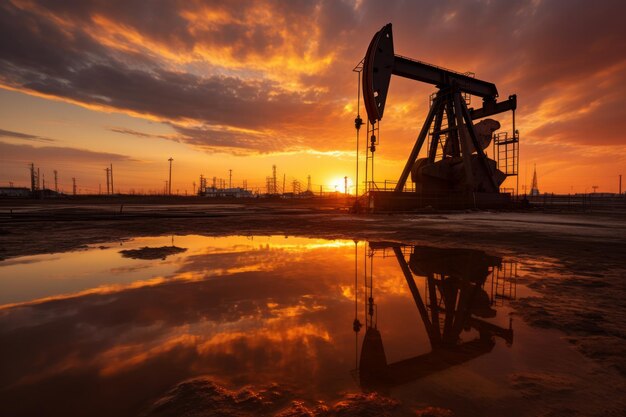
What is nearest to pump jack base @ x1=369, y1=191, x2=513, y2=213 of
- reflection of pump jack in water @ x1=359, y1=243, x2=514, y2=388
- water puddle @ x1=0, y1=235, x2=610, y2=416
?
reflection of pump jack in water @ x1=359, y1=243, x2=514, y2=388

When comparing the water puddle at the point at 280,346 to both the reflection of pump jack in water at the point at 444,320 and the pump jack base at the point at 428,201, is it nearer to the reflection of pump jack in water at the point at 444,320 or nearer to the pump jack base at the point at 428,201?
the reflection of pump jack in water at the point at 444,320

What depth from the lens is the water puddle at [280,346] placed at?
5.75 ft

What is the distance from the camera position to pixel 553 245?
7336 mm

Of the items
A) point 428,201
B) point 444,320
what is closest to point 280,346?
point 444,320

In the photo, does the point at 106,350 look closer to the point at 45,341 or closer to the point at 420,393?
the point at 45,341

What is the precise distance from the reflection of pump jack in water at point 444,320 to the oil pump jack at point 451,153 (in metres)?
13.5

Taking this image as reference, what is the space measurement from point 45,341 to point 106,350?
64 cm

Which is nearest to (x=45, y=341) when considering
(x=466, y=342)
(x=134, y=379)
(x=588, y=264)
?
(x=134, y=379)

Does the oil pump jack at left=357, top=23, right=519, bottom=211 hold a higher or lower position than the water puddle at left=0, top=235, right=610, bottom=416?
higher

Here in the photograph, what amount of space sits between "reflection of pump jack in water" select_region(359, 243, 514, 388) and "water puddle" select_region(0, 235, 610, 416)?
2 cm

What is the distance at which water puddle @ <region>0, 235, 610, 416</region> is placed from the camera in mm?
1754

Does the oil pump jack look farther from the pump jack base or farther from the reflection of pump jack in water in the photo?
the reflection of pump jack in water

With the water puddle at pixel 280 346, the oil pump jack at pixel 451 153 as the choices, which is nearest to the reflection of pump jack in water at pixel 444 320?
the water puddle at pixel 280 346

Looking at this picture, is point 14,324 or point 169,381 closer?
point 169,381
